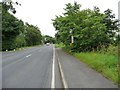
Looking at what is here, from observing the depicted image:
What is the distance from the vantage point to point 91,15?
34938mm

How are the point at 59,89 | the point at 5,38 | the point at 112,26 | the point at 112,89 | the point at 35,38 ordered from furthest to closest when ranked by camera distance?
the point at 35,38, the point at 5,38, the point at 112,26, the point at 59,89, the point at 112,89

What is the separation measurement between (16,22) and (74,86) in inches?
2134

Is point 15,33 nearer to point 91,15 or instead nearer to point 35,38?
point 91,15

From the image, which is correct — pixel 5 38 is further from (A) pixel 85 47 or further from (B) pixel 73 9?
(A) pixel 85 47

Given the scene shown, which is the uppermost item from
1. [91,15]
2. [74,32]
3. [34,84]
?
[91,15]

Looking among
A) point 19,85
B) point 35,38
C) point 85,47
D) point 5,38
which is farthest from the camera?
point 35,38

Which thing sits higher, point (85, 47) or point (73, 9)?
point (73, 9)

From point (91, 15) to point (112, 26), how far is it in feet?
60.4

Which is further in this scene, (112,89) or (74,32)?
(74,32)

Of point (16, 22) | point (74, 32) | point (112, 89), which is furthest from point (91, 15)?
point (16, 22)

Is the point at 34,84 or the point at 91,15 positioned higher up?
the point at 91,15

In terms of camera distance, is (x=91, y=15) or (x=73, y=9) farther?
(x=73, y=9)

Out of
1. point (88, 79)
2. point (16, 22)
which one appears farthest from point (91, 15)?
point (16, 22)

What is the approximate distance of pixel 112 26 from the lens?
52312 millimetres
